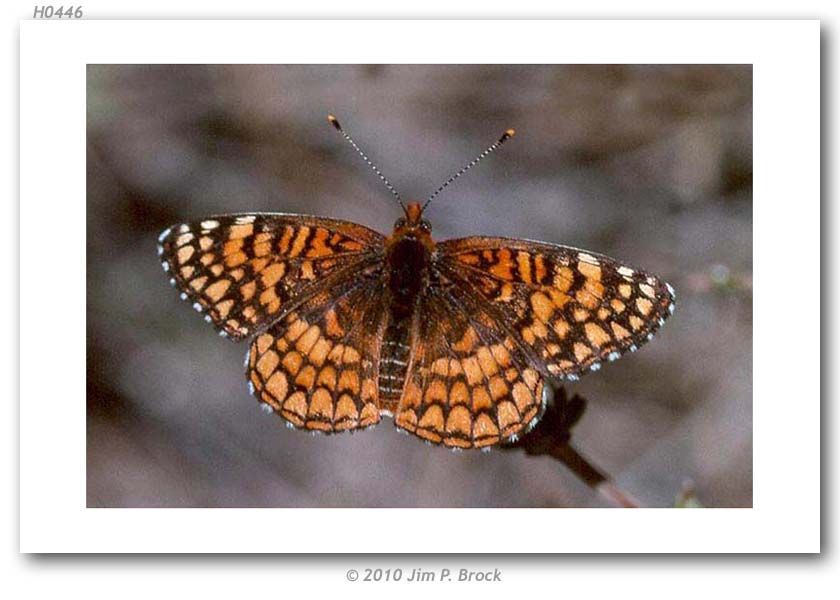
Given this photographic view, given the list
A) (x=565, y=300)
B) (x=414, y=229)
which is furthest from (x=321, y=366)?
(x=565, y=300)

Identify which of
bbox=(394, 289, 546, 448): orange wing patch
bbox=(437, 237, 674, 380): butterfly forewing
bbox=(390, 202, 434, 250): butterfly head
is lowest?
bbox=(394, 289, 546, 448): orange wing patch

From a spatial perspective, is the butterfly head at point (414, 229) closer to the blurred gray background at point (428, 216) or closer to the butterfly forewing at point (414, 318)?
the butterfly forewing at point (414, 318)

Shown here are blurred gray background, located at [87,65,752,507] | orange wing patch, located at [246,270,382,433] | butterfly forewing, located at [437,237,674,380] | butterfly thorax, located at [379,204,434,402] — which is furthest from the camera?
blurred gray background, located at [87,65,752,507]

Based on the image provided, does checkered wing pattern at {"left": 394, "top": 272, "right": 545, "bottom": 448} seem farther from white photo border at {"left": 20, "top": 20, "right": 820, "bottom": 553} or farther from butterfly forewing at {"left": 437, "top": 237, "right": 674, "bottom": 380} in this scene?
white photo border at {"left": 20, "top": 20, "right": 820, "bottom": 553}

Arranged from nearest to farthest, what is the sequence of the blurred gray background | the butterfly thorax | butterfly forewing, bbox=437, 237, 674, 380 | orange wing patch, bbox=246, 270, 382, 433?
butterfly forewing, bbox=437, 237, 674, 380 → orange wing patch, bbox=246, 270, 382, 433 → the butterfly thorax → the blurred gray background

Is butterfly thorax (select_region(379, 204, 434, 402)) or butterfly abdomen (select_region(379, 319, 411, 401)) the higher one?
butterfly thorax (select_region(379, 204, 434, 402))

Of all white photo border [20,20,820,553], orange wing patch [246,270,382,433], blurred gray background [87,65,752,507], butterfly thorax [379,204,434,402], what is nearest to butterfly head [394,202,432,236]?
butterfly thorax [379,204,434,402]

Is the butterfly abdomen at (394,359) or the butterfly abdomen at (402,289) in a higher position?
the butterfly abdomen at (402,289)
